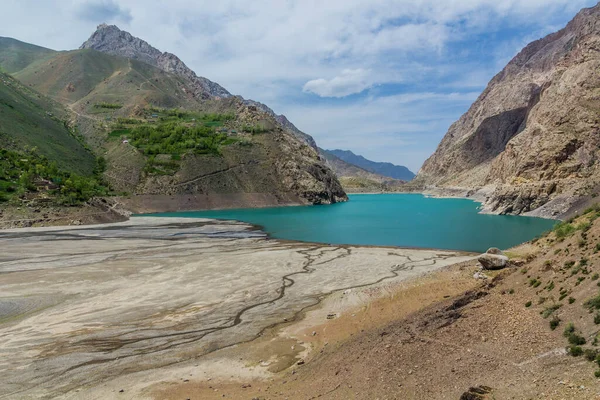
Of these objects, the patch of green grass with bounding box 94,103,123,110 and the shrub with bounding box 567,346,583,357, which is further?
the patch of green grass with bounding box 94,103,123,110

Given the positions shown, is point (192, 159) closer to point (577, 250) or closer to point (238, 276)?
point (238, 276)

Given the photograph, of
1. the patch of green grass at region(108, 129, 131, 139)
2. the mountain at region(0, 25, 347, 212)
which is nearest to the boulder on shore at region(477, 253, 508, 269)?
the mountain at region(0, 25, 347, 212)

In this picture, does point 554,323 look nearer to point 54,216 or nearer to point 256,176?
Result: point 54,216

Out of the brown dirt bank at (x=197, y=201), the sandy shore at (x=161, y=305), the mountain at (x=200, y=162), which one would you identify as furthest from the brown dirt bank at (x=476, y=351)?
the mountain at (x=200, y=162)

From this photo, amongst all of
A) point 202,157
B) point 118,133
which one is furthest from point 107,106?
point 202,157

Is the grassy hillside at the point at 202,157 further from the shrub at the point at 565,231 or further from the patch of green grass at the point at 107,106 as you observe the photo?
the shrub at the point at 565,231

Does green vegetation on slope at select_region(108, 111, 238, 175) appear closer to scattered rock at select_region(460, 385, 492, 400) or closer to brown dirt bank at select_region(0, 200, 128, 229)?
brown dirt bank at select_region(0, 200, 128, 229)

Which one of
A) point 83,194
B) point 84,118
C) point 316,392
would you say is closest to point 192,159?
point 83,194

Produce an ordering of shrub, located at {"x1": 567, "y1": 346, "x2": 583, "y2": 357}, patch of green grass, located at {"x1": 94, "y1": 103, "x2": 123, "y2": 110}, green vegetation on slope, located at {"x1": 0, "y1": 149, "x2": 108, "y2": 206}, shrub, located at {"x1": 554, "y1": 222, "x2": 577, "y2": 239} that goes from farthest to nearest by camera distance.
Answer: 1. patch of green grass, located at {"x1": 94, "y1": 103, "x2": 123, "y2": 110}
2. green vegetation on slope, located at {"x1": 0, "y1": 149, "x2": 108, "y2": 206}
3. shrub, located at {"x1": 554, "y1": 222, "x2": 577, "y2": 239}
4. shrub, located at {"x1": 567, "y1": 346, "x2": 583, "y2": 357}
